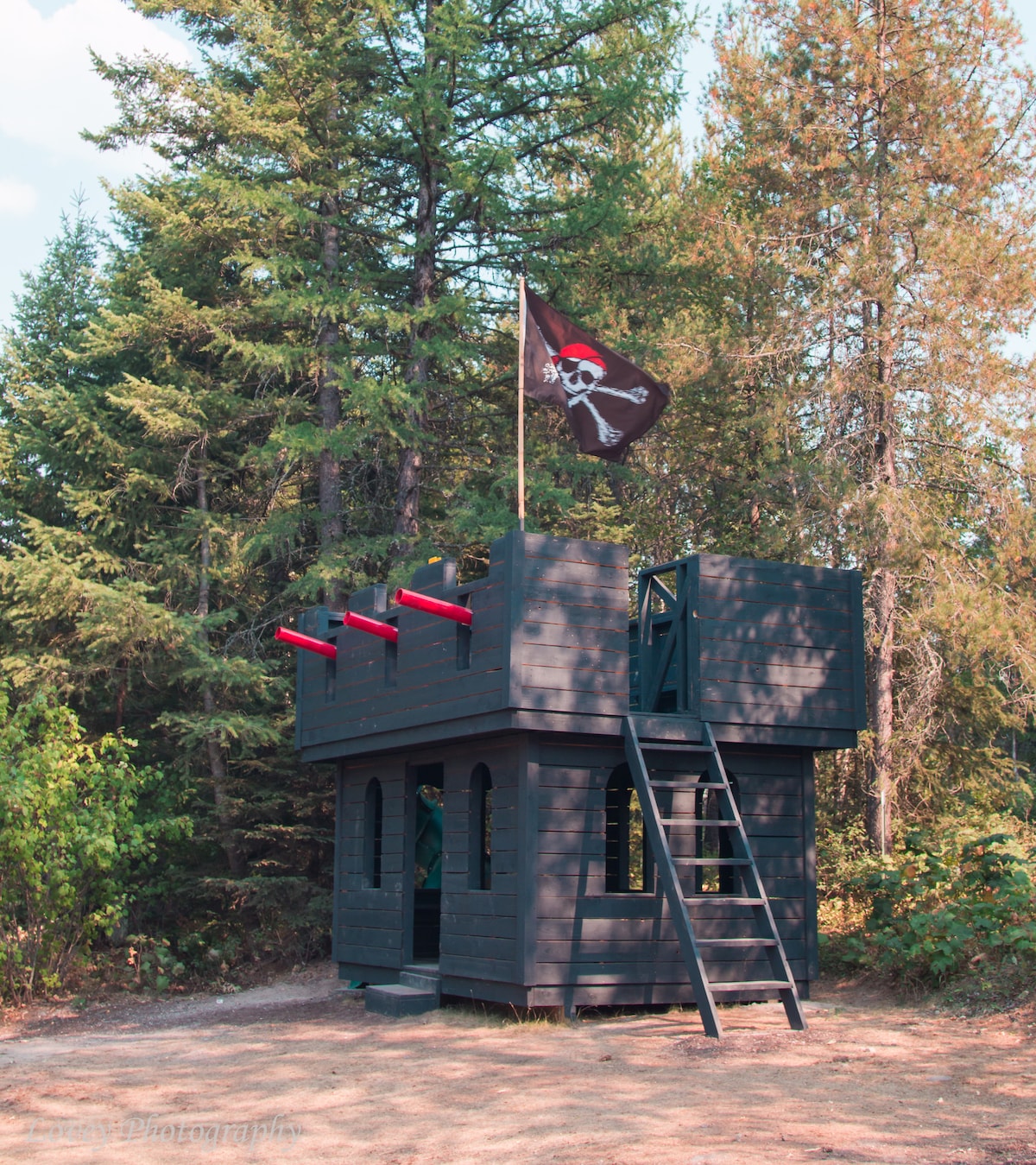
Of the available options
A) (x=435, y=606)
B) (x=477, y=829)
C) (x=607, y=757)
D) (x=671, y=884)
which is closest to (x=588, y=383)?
(x=435, y=606)

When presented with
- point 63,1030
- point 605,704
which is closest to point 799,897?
point 605,704

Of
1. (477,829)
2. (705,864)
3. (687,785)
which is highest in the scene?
(687,785)

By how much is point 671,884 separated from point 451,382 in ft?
35.8

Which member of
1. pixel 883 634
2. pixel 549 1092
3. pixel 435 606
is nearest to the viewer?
pixel 549 1092

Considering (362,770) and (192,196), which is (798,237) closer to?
(192,196)

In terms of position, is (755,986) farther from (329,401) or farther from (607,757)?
(329,401)

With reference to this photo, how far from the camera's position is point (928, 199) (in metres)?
16.5

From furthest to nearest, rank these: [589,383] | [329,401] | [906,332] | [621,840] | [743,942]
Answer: [329,401] < [906,332] < [621,840] < [589,383] < [743,942]

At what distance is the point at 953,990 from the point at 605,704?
3534 millimetres

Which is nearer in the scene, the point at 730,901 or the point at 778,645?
the point at 730,901

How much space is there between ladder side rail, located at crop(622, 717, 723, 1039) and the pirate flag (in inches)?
106

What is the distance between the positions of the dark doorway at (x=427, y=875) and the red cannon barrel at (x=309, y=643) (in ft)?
5.93

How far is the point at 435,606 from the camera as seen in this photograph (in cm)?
1003

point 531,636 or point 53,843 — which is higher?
point 531,636
